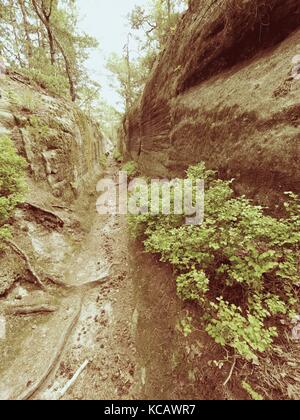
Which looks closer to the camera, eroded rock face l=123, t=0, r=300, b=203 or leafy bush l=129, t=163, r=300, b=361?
leafy bush l=129, t=163, r=300, b=361

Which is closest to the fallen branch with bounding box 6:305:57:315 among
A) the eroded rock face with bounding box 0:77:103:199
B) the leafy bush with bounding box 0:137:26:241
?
the leafy bush with bounding box 0:137:26:241

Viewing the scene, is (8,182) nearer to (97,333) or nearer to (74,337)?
(74,337)

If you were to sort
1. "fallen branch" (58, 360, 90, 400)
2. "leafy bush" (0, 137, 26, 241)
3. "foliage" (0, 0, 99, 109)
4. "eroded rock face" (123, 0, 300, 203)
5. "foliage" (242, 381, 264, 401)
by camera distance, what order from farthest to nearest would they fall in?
"foliage" (0, 0, 99, 109)
"leafy bush" (0, 137, 26, 241)
"eroded rock face" (123, 0, 300, 203)
"fallen branch" (58, 360, 90, 400)
"foliage" (242, 381, 264, 401)

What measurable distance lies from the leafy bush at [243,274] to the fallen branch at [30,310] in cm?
351

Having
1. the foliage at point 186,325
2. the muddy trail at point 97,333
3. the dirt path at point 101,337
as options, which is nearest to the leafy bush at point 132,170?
the dirt path at point 101,337

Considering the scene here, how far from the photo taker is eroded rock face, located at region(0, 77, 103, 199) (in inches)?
287

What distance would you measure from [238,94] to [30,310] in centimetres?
803

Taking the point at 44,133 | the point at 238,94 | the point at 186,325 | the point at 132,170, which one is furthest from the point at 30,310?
the point at 132,170

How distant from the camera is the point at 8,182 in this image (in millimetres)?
5602

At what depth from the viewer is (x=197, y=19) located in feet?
23.0

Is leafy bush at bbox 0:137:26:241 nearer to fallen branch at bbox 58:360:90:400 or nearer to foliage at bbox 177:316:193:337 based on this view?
fallen branch at bbox 58:360:90:400

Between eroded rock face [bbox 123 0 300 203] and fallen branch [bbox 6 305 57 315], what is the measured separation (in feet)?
19.2

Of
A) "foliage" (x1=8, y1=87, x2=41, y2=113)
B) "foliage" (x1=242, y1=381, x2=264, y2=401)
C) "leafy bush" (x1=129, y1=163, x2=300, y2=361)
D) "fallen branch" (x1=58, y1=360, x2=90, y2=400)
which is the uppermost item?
"foliage" (x1=8, y1=87, x2=41, y2=113)

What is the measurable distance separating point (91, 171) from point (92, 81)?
9.10m
